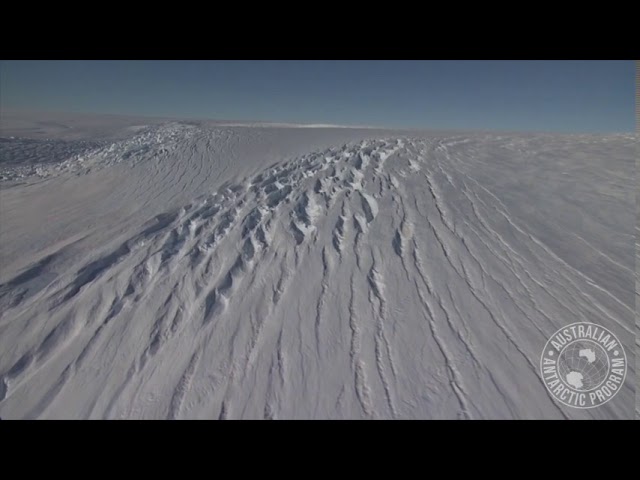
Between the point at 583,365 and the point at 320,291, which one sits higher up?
the point at 320,291

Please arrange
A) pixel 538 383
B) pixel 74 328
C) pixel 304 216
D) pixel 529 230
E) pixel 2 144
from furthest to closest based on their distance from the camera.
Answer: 1. pixel 2 144
2. pixel 304 216
3. pixel 529 230
4. pixel 74 328
5. pixel 538 383

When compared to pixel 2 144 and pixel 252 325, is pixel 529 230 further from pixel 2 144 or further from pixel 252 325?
pixel 2 144

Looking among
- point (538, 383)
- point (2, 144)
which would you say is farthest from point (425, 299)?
point (2, 144)

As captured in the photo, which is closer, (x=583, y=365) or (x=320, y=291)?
(x=583, y=365)

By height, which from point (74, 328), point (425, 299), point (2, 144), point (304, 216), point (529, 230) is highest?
point (2, 144)

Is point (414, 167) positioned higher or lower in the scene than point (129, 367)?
higher
